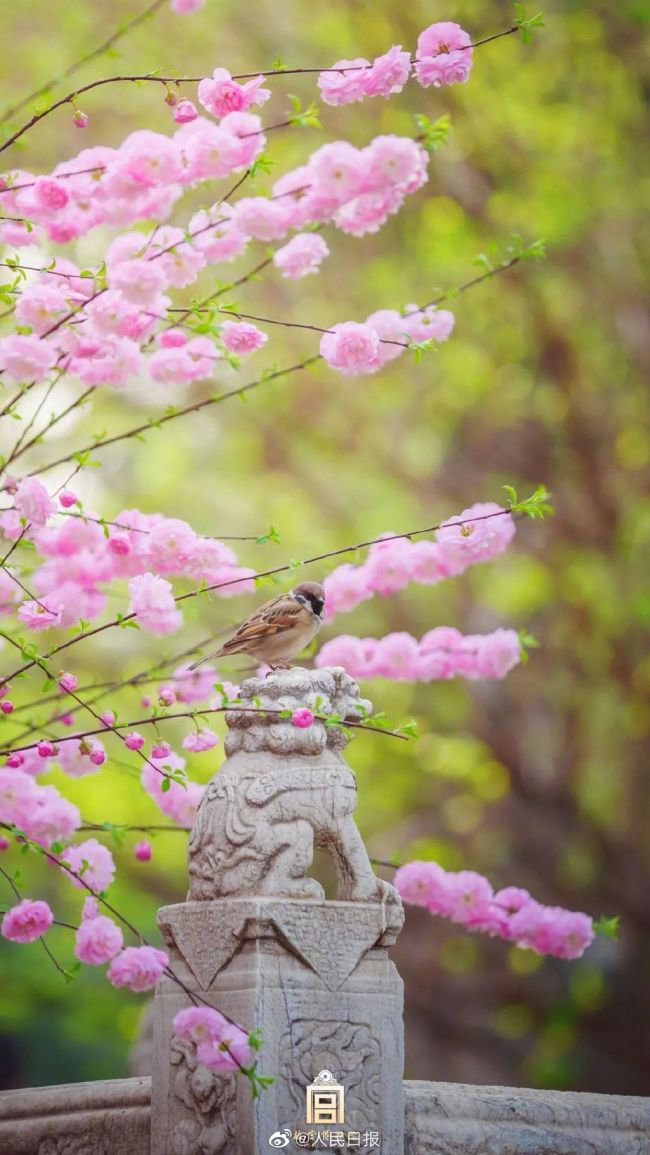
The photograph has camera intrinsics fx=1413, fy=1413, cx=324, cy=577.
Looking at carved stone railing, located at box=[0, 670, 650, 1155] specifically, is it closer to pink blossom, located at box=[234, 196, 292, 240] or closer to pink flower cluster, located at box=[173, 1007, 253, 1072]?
pink flower cluster, located at box=[173, 1007, 253, 1072]

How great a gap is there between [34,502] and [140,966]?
56.0 inches

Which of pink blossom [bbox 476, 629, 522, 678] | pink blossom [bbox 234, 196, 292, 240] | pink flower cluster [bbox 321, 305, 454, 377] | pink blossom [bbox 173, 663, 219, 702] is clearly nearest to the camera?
pink flower cluster [bbox 321, 305, 454, 377]

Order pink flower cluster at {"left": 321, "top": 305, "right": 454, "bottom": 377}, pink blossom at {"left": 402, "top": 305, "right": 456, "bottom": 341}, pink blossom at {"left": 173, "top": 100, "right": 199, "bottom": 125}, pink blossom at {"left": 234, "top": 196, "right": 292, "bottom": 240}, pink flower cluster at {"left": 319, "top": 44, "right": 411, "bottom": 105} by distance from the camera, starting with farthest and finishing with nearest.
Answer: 1. pink blossom at {"left": 402, "top": 305, "right": 456, "bottom": 341}
2. pink blossom at {"left": 234, "top": 196, "right": 292, "bottom": 240}
3. pink flower cluster at {"left": 321, "top": 305, "right": 454, "bottom": 377}
4. pink blossom at {"left": 173, "top": 100, "right": 199, "bottom": 125}
5. pink flower cluster at {"left": 319, "top": 44, "right": 411, "bottom": 105}

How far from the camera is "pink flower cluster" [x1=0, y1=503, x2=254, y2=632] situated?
172 inches

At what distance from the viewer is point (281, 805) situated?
13.6 ft

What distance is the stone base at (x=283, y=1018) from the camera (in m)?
3.83

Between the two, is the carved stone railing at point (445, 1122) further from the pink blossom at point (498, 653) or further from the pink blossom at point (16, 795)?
the pink blossom at point (498, 653)

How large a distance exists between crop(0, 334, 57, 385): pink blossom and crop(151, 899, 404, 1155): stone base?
1656mm

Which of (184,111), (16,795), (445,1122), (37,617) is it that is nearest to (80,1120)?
(16,795)

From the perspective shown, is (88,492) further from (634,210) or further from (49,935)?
(634,210)

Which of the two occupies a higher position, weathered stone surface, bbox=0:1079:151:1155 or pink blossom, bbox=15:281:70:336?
pink blossom, bbox=15:281:70:336

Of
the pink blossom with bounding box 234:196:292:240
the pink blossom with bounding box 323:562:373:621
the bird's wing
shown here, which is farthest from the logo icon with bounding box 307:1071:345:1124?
the pink blossom with bounding box 234:196:292:240

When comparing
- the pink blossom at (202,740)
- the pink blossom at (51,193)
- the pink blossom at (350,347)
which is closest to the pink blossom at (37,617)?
the pink blossom at (202,740)

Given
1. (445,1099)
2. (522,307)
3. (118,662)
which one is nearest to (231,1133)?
(445,1099)
